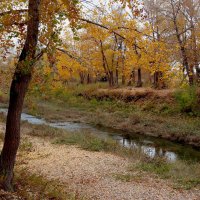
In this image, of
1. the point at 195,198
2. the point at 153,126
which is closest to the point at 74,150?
the point at 195,198

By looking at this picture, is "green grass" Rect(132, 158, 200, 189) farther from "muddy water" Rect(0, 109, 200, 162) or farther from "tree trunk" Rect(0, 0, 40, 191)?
"tree trunk" Rect(0, 0, 40, 191)

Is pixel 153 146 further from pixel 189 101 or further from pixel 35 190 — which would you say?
pixel 35 190

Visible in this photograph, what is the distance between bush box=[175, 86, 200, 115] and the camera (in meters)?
21.8

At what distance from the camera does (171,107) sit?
78.0 ft

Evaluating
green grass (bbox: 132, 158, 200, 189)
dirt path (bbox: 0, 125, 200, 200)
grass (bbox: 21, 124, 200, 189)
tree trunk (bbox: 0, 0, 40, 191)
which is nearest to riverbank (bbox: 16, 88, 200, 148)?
grass (bbox: 21, 124, 200, 189)

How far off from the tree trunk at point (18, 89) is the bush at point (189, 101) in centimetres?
1728

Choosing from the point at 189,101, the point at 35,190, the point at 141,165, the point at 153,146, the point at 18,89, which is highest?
the point at 18,89

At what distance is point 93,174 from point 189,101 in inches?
560

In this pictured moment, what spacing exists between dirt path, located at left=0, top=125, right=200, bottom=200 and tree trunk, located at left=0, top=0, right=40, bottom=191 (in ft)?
6.62

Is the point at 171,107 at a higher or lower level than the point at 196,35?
lower

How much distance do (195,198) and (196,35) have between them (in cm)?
1842

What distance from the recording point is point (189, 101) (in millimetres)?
21812

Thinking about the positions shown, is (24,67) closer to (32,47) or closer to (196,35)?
(32,47)

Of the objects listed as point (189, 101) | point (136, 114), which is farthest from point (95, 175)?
point (189, 101)
